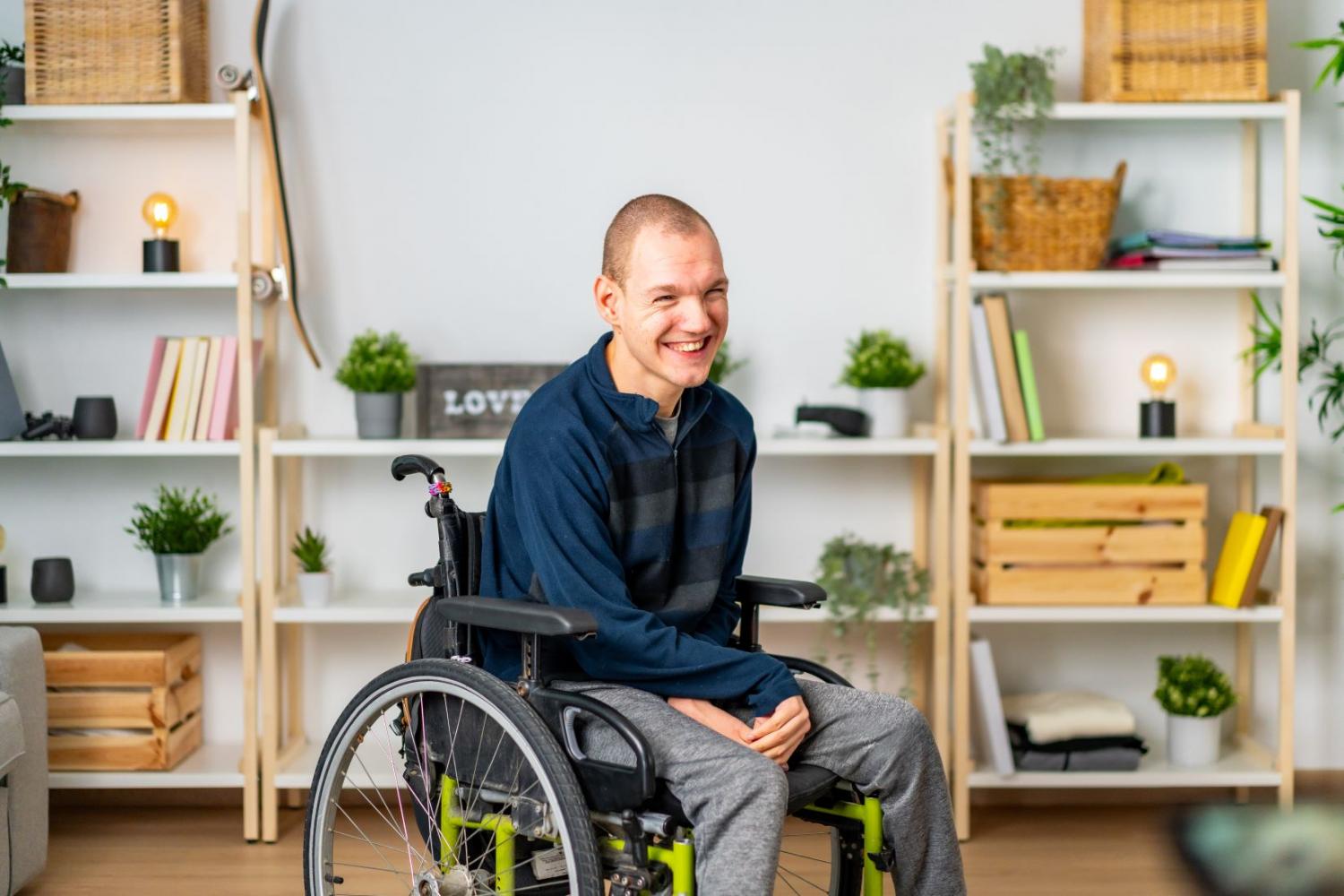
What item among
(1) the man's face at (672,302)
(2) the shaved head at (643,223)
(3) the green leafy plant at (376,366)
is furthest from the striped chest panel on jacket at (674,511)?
(3) the green leafy plant at (376,366)

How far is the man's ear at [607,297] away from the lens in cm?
188

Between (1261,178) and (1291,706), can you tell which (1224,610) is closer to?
(1291,706)

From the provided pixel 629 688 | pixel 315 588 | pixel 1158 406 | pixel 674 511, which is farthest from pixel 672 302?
pixel 1158 406

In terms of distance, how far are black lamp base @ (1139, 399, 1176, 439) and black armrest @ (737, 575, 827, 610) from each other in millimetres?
1306

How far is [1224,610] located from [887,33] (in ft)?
4.84

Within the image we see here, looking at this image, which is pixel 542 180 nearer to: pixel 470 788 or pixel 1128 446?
pixel 1128 446

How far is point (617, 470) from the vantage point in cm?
187

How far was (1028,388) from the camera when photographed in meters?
3.02

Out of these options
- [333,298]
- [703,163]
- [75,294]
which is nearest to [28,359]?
[75,294]

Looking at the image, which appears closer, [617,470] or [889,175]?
[617,470]

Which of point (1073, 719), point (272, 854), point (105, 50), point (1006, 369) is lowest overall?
point (272, 854)

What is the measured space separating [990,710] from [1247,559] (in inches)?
25.0

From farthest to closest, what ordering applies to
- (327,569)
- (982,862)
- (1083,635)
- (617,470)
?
(1083,635) < (327,569) < (982,862) < (617,470)

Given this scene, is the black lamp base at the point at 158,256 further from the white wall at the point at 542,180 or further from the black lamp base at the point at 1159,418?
the black lamp base at the point at 1159,418
